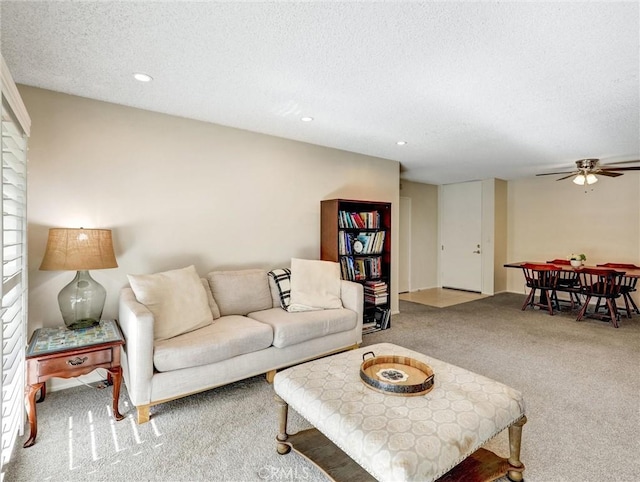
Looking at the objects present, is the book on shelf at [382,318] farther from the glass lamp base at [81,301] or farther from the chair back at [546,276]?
the glass lamp base at [81,301]

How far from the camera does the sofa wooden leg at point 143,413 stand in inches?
85.5

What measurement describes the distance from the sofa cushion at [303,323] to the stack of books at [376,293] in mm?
970

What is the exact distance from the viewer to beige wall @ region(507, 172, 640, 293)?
548 centimetres

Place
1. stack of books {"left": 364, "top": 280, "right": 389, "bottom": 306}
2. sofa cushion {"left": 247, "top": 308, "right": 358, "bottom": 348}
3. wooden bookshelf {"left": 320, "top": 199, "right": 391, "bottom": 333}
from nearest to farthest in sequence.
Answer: sofa cushion {"left": 247, "top": 308, "right": 358, "bottom": 348} → wooden bookshelf {"left": 320, "top": 199, "right": 391, "bottom": 333} → stack of books {"left": 364, "top": 280, "right": 389, "bottom": 306}

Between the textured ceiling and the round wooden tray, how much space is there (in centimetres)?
179

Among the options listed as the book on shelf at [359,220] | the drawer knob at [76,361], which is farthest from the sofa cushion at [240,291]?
the book on shelf at [359,220]

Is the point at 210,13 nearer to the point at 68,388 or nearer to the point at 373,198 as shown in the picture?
the point at 68,388

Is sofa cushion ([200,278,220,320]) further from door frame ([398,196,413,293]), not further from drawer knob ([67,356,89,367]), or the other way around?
door frame ([398,196,413,293])

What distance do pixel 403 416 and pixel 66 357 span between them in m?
2.01

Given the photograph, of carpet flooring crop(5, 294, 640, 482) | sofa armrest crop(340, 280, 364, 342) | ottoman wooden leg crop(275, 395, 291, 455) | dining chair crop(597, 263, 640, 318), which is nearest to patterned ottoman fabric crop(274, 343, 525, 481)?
ottoman wooden leg crop(275, 395, 291, 455)

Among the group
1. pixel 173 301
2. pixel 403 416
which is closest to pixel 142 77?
pixel 173 301

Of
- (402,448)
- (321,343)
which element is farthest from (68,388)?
(402,448)

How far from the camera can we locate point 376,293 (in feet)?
13.8

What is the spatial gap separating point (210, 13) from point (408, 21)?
981 millimetres
